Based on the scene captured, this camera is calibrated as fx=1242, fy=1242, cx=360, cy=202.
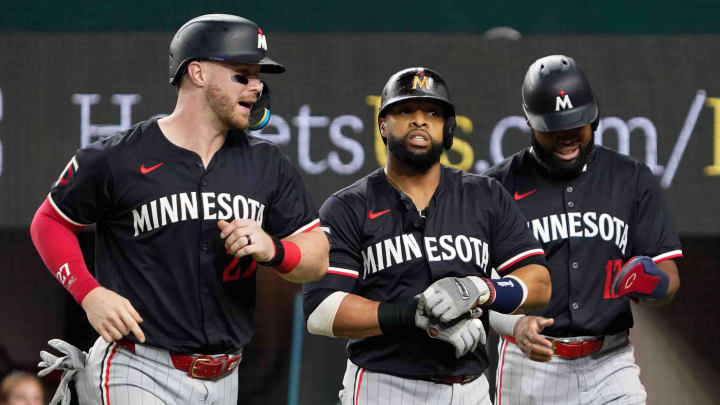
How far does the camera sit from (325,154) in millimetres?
5246

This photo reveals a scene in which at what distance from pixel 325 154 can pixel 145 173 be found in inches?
77.2

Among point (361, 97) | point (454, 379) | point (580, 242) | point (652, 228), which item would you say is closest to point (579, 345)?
point (580, 242)

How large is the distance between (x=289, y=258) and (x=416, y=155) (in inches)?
26.7

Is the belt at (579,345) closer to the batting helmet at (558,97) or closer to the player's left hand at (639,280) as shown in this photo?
the player's left hand at (639,280)

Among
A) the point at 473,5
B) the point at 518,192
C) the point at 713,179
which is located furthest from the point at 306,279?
the point at 473,5

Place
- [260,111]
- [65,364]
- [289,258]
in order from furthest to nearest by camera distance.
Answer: [260,111], [65,364], [289,258]

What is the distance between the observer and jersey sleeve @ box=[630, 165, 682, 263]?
4125 mm

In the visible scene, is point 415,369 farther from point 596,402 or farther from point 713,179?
point 713,179

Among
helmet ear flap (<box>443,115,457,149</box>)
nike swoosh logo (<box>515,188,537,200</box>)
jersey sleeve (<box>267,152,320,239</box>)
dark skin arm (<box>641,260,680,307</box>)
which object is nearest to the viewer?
jersey sleeve (<box>267,152,320,239</box>)

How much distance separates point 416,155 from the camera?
3.76m

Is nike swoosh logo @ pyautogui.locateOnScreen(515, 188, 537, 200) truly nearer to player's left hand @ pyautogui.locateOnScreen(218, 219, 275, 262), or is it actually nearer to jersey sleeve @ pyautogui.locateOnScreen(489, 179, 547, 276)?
jersey sleeve @ pyautogui.locateOnScreen(489, 179, 547, 276)

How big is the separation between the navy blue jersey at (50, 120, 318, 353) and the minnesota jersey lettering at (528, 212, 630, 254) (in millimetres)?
1139

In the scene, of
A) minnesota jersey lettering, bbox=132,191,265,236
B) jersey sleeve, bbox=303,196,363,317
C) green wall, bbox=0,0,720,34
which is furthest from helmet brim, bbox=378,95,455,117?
green wall, bbox=0,0,720,34

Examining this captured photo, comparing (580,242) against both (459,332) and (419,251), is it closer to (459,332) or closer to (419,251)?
(419,251)
